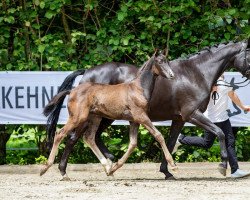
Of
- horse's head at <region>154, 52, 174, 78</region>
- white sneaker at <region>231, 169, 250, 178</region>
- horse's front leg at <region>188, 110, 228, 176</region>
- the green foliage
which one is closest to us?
horse's head at <region>154, 52, 174, 78</region>

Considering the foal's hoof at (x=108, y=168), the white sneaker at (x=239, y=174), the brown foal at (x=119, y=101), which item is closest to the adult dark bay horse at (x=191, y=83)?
the brown foal at (x=119, y=101)

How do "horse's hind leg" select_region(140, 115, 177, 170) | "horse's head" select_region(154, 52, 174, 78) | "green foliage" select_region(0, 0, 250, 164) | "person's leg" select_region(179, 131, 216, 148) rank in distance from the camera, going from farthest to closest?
1. "green foliage" select_region(0, 0, 250, 164)
2. "person's leg" select_region(179, 131, 216, 148)
3. "horse's head" select_region(154, 52, 174, 78)
4. "horse's hind leg" select_region(140, 115, 177, 170)

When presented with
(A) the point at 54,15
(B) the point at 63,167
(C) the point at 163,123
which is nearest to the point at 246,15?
(C) the point at 163,123

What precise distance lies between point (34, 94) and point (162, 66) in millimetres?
2948

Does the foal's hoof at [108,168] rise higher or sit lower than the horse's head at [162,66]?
lower

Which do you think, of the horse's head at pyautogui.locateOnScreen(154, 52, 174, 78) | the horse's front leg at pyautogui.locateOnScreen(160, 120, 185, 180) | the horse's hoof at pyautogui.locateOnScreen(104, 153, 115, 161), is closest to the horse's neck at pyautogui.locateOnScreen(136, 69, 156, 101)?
the horse's head at pyautogui.locateOnScreen(154, 52, 174, 78)

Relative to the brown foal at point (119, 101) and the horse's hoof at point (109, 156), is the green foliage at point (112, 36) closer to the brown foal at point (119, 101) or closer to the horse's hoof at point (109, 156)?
the horse's hoof at point (109, 156)

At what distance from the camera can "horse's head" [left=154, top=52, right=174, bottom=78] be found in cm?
1137

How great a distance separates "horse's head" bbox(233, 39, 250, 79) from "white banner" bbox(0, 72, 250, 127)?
1600mm

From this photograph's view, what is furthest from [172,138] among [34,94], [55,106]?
[34,94]

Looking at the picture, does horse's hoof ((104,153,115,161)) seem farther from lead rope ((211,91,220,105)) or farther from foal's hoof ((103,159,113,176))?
lead rope ((211,91,220,105))

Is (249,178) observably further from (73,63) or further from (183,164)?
(73,63)

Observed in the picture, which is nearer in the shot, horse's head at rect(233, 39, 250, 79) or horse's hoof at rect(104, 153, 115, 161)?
horse's head at rect(233, 39, 250, 79)

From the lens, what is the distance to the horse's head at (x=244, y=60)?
11867 mm
